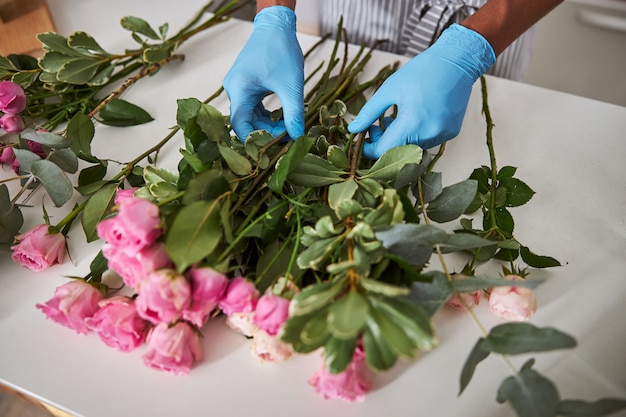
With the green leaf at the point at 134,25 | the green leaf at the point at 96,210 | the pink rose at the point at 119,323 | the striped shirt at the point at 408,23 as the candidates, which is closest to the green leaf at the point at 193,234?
the pink rose at the point at 119,323

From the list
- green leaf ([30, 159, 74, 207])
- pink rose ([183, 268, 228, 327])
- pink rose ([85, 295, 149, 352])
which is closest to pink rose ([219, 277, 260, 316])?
pink rose ([183, 268, 228, 327])

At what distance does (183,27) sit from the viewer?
47.7 inches

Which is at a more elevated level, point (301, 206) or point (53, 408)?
point (301, 206)

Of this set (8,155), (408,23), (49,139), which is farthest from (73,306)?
(408,23)

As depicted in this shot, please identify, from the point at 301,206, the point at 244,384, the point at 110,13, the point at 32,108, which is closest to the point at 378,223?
the point at 301,206

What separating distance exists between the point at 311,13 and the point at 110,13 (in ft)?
1.56

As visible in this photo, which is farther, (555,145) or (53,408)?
(555,145)

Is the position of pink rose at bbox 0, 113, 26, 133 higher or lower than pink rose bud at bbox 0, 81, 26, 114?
lower

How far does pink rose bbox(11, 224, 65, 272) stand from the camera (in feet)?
2.24

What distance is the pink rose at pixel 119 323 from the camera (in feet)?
1.86

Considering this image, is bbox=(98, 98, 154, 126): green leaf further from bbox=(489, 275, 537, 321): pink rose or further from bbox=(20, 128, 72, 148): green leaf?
bbox=(489, 275, 537, 321): pink rose

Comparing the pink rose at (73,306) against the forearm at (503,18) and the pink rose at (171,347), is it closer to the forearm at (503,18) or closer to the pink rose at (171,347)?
the pink rose at (171,347)

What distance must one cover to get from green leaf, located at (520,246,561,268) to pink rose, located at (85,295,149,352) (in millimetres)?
485

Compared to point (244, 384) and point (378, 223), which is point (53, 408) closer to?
point (244, 384)
